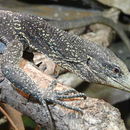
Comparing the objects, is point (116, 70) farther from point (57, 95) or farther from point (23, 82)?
point (23, 82)

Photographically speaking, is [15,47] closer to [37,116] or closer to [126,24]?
[37,116]

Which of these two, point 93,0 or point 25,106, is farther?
point 93,0

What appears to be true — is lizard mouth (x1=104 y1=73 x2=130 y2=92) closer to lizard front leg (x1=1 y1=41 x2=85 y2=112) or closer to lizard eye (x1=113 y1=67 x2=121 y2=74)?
lizard eye (x1=113 y1=67 x2=121 y2=74)

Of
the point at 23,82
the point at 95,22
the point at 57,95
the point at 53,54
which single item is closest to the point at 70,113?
the point at 57,95

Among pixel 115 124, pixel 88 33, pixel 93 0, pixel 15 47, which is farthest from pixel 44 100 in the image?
pixel 93 0

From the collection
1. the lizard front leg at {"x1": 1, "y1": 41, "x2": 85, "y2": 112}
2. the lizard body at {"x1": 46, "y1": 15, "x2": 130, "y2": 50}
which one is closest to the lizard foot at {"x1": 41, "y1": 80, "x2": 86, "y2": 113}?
the lizard front leg at {"x1": 1, "y1": 41, "x2": 85, "y2": 112}

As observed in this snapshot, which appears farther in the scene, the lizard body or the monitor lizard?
the lizard body

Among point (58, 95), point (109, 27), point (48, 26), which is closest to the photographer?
point (58, 95)
